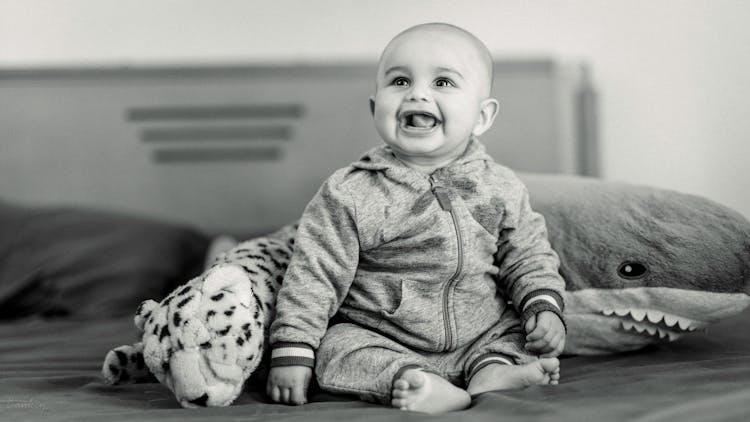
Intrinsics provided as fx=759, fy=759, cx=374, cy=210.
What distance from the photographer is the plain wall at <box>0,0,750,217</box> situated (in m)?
2.43

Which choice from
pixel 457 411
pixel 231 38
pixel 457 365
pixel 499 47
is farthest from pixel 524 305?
pixel 231 38

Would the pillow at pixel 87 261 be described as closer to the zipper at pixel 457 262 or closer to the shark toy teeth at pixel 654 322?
the zipper at pixel 457 262

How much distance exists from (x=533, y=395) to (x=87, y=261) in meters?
1.26

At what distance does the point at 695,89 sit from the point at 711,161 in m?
0.23

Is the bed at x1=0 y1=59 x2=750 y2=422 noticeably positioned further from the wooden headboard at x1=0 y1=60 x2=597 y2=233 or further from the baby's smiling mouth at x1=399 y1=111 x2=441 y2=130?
the baby's smiling mouth at x1=399 y1=111 x2=441 y2=130

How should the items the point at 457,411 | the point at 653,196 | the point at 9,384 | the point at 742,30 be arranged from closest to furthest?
the point at 457,411, the point at 9,384, the point at 653,196, the point at 742,30

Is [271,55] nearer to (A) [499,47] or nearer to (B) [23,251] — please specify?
(A) [499,47]

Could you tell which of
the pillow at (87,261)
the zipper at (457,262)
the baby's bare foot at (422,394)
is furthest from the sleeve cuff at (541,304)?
the pillow at (87,261)

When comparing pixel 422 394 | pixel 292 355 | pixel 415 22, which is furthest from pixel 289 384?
pixel 415 22

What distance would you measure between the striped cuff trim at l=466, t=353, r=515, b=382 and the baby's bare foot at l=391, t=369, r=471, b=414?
12cm

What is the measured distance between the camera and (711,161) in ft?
7.90

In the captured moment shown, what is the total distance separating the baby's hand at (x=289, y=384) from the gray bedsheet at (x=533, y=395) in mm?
26

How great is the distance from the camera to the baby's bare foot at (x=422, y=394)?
90 cm

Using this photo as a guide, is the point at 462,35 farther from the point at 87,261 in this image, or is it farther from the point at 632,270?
the point at 87,261
